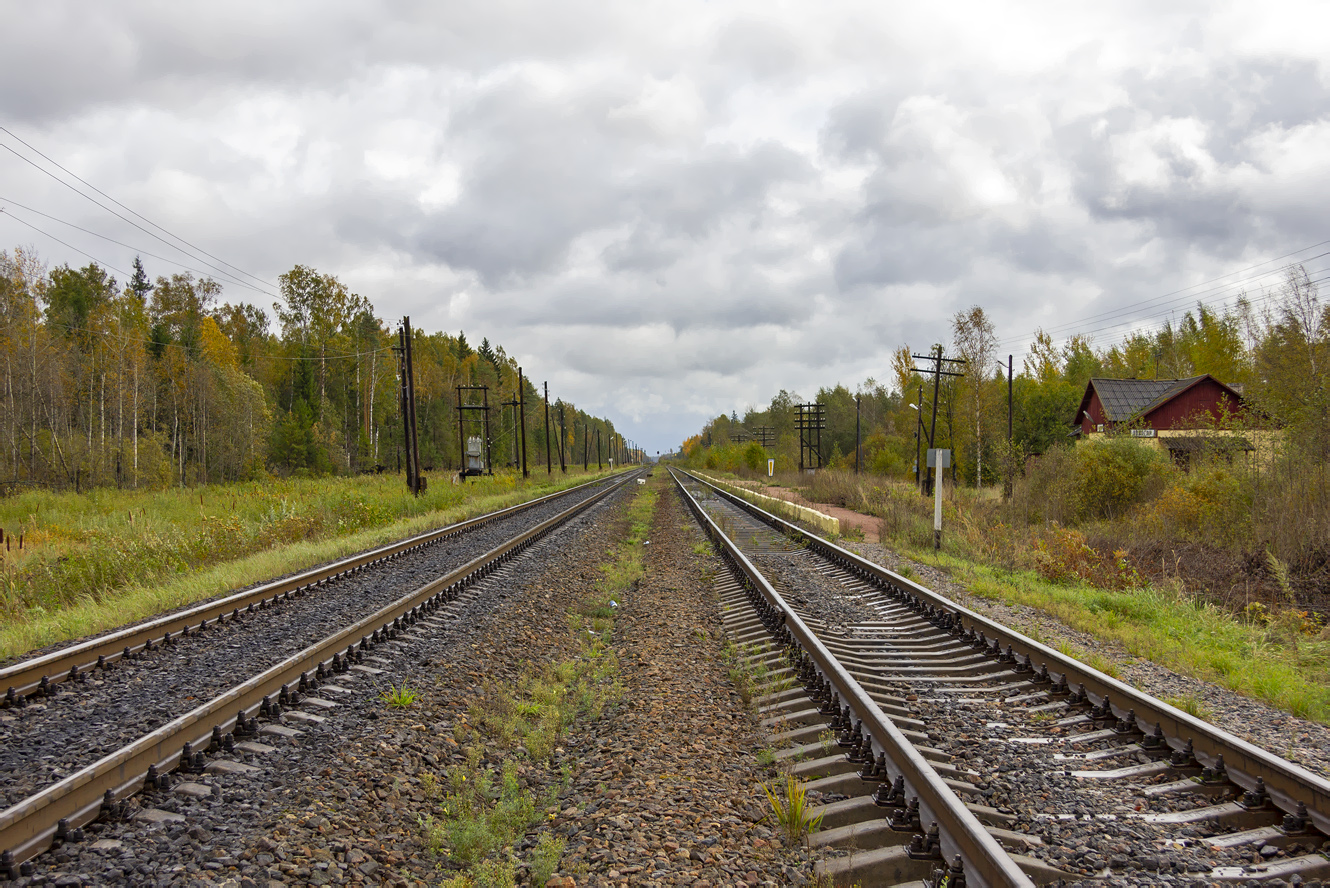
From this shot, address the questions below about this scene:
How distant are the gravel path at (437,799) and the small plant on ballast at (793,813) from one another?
100 mm

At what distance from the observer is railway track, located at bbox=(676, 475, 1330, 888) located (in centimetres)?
304

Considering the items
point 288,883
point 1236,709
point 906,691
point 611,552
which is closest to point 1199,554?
point 1236,709

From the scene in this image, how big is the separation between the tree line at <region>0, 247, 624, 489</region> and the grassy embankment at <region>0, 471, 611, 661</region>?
13.3 meters

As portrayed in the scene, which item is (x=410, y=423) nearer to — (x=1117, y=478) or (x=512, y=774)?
(x=1117, y=478)

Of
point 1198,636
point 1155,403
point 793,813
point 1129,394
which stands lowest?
point 1198,636

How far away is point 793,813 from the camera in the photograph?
3.53 metres

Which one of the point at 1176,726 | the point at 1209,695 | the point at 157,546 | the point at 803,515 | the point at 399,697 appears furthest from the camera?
the point at 803,515

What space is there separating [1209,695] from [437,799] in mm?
5590

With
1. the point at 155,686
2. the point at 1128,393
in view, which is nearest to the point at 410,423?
the point at 155,686

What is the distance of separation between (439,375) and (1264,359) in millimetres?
66892

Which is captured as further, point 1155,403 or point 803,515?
point 1155,403

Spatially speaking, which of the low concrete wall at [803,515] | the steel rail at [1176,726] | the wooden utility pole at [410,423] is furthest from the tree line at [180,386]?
the steel rail at [1176,726]

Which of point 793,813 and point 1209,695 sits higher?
point 793,813

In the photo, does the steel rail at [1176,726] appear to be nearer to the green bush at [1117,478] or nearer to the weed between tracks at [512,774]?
the weed between tracks at [512,774]
